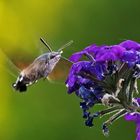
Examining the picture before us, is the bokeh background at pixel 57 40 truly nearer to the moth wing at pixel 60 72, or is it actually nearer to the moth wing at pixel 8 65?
the moth wing at pixel 8 65

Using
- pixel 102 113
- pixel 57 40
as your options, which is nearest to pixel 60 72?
pixel 102 113

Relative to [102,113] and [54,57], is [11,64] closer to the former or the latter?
[54,57]

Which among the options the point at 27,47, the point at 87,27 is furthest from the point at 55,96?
the point at 27,47

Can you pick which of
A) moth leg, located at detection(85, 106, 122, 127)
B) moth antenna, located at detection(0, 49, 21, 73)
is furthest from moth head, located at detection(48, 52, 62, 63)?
moth leg, located at detection(85, 106, 122, 127)

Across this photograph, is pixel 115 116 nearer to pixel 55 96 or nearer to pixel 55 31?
pixel 55 96

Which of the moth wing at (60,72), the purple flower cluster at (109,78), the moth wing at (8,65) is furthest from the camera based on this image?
the moth wing at (8,65)

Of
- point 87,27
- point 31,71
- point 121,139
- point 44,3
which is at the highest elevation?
point 44,3

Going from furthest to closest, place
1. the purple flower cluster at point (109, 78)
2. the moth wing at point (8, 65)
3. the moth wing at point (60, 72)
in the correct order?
the moth wing at point (8, 65)
the moth wing at point (60, 72)
the purple flower cluster at point (109, 78)

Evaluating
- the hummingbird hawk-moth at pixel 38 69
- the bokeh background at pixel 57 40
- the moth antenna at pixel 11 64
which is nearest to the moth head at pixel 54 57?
the hummingbird hawk-moth at pixel 38 69
